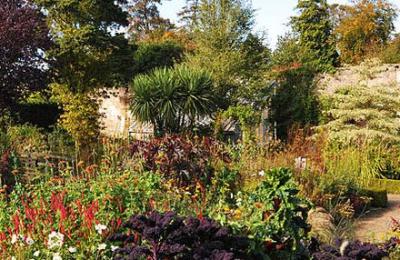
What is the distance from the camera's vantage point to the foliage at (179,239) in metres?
2.92

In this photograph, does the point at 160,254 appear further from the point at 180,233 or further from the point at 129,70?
the point at 129,70

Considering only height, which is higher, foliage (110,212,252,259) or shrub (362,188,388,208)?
foliage (110,212,252,259)

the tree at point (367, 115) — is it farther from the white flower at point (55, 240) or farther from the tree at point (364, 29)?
the tree at point (364, 29)

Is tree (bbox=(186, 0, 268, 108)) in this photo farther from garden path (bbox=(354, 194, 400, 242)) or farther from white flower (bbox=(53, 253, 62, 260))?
white flower (bbox=(53, 253, 62, 260))

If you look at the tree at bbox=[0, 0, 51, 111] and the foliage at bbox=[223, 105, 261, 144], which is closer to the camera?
the tree at bbox=[0, 0, 51, 111]

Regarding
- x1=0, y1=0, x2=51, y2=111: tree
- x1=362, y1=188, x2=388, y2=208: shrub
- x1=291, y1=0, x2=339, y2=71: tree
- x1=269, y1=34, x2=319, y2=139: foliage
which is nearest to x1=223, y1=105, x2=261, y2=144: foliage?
x1=269, y1=34, x2=319, y2=139: foliage

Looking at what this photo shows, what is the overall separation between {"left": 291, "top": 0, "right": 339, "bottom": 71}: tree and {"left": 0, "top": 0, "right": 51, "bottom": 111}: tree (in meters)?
15.0

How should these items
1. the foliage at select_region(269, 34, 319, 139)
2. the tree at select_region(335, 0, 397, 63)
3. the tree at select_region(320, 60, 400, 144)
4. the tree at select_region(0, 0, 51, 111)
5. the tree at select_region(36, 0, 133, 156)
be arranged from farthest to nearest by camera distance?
the tree at select_region(335, 0, 397, 63)
the foliage at select_region(269, 34, 319, 139)
the tree at select_region(36, 0, 133, 156)
the tree at select_region(320, 60, 400, 144)
the tree at select_region(0, 0, 51, 111)

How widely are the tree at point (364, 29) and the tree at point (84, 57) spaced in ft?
44.5

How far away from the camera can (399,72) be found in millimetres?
15656

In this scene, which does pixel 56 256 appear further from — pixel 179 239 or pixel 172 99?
pixel 172 99

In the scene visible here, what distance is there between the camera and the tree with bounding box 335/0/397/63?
27594 mm

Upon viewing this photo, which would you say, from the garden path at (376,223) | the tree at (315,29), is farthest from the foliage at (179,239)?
the tree at (315,29)

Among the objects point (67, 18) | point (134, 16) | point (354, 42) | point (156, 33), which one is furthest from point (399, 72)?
→ point (134, 16)
